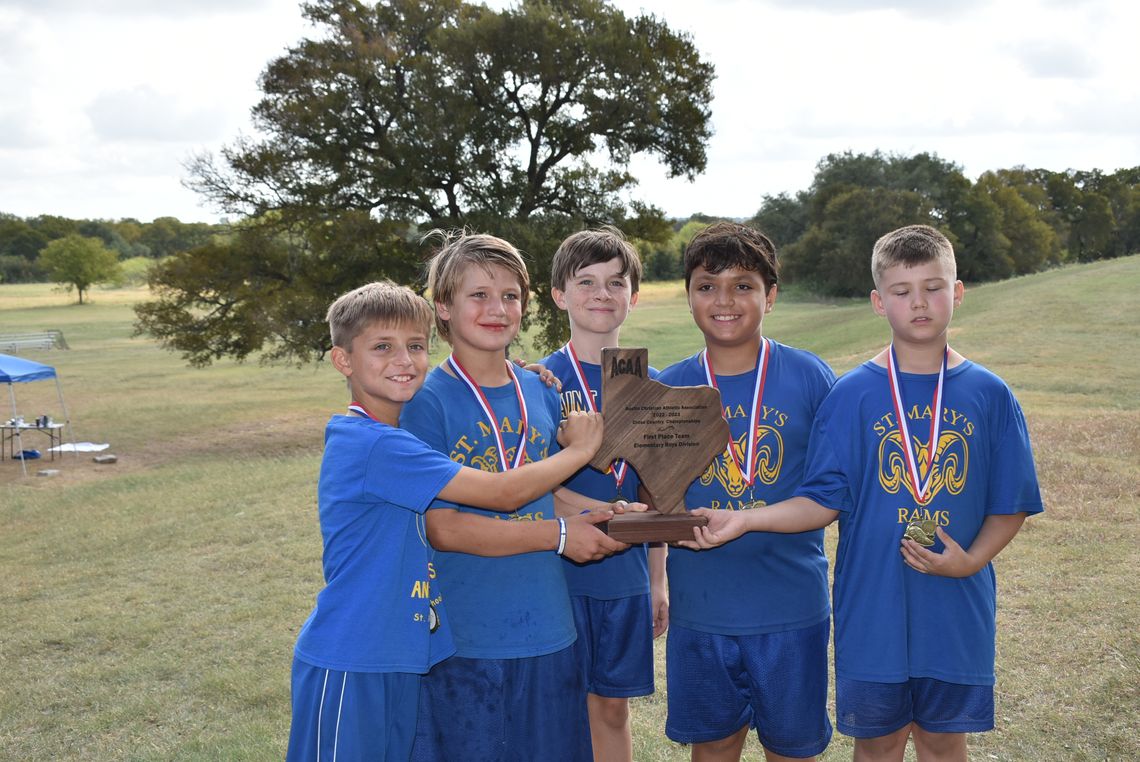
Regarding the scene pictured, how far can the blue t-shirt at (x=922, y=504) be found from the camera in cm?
301

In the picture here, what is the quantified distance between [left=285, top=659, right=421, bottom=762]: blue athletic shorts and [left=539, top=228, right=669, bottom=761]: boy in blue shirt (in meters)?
0.85

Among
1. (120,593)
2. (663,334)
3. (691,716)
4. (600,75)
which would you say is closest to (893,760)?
(691,716)

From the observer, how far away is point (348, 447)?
2873mm

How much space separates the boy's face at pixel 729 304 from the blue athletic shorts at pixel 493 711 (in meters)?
1.22

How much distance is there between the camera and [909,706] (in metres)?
3.12

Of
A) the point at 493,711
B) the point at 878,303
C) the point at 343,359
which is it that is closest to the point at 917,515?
the point at 878,303

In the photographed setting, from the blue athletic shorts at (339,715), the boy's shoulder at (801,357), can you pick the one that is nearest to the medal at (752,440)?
the boy's shoulder at (801,357)

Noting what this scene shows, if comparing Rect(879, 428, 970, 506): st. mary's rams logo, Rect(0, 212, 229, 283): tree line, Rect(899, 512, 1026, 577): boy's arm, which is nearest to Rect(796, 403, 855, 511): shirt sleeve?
Rect(879, 428, 970, 506): st. mary's rams logo

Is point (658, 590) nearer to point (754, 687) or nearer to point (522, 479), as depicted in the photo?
point (754, 687)

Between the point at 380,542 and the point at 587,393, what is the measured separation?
3.40ft

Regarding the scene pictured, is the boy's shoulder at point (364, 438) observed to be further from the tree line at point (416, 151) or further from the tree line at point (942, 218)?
the tree line at point (942, 218)

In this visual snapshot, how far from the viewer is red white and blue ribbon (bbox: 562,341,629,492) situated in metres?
3.42

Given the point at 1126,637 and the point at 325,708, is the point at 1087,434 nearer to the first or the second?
the point at 1126,637

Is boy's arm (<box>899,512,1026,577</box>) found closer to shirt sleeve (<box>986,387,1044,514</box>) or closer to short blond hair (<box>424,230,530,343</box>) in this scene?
shirt sleeve (<box>986,387,1044,514</box>)
